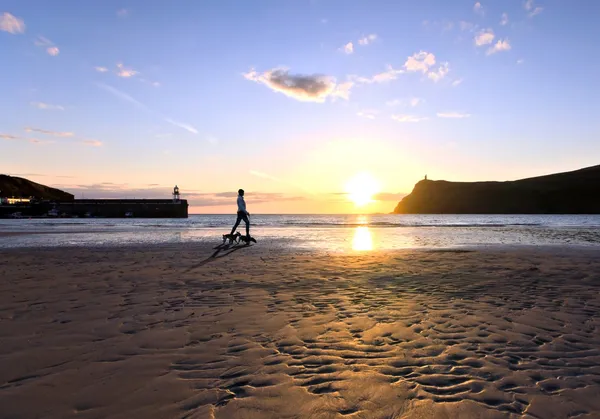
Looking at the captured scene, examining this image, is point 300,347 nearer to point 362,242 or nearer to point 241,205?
point 241,205

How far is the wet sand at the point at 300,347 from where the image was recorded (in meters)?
3.25

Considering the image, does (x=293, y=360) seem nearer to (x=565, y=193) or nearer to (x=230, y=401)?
(x=230, y=401)

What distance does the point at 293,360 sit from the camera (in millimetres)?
4234

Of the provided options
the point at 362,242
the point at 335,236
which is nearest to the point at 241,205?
the point at 362,242

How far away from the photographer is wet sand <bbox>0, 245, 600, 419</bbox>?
10.7 feet

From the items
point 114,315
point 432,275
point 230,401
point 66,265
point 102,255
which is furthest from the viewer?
point 102,255

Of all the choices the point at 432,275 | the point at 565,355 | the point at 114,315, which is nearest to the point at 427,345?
the point at 565,355

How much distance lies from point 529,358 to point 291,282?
5820 mm

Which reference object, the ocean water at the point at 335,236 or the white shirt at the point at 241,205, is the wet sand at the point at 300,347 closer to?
the white shirt at the point at 241,205

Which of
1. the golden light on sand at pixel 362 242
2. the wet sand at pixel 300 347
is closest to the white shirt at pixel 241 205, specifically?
the golden light on sand at pixel 362 242

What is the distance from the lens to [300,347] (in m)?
4.68

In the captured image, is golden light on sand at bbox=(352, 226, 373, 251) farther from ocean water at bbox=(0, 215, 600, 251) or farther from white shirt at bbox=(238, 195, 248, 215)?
white shirt at bbox=(238, 195, 248, 215)

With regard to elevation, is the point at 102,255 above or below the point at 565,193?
below

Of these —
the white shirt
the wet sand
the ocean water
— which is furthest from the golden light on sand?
the wet sand
